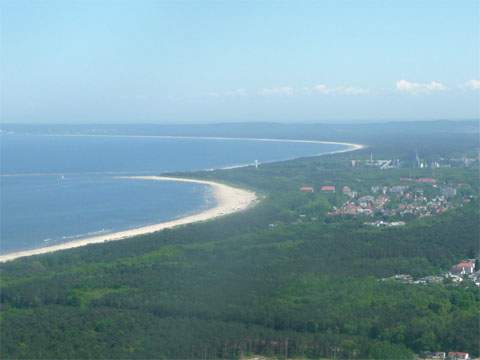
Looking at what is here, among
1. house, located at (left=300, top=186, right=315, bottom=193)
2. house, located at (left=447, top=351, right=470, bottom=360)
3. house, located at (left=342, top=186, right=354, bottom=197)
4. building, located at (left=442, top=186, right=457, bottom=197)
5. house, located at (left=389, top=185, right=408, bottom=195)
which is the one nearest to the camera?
house, located at (left=447, top=351, right=470, bottom=360)

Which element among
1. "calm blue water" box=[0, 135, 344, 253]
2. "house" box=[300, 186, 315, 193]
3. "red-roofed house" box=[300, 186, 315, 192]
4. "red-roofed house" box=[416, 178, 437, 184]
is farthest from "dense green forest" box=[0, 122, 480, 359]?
"red-roofed house" box=[416, 178, 437, 184]

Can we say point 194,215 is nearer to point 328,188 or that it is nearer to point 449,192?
point 328,188

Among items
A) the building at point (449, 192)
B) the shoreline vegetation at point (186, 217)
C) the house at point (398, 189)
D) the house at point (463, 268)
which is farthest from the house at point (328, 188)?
the house at point (463, 268)

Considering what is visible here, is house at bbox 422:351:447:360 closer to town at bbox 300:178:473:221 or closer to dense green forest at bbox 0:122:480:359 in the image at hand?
dense green forest at bbox 0:122:480:359

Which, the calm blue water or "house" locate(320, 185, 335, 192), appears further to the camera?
"house" locate(320, 185, 335, 192)

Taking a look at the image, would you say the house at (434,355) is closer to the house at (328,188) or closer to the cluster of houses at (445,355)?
the cluster of houses at (445,355)

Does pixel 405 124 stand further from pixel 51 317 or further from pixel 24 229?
pixel 51 317
